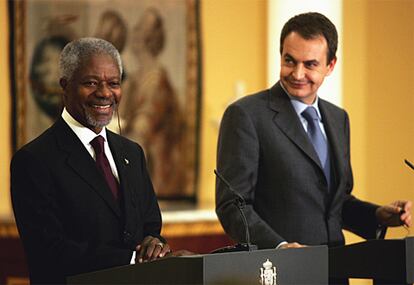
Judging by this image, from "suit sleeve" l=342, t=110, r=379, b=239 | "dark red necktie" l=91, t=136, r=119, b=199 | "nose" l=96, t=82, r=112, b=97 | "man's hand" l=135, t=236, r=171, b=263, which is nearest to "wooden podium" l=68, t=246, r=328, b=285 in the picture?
"man's hand" l=135, t=236, r=171, b=263

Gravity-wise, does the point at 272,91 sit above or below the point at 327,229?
above

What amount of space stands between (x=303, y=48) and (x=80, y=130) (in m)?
1.08

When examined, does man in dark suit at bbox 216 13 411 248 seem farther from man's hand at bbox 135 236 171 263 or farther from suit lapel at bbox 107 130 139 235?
man's hand at bbox 135 236 171 263

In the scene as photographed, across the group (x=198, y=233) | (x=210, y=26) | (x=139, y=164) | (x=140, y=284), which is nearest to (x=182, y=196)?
(x=198, y=233)

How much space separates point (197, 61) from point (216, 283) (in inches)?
240

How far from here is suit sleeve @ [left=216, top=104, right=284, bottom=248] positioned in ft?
12.6

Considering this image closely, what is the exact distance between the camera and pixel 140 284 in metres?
2.90

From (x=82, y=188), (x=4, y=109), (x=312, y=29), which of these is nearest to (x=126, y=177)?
(x=82, y=188)

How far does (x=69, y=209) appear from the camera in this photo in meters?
3.30

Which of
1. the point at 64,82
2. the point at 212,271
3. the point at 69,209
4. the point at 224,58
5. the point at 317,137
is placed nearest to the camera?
the point at 212,271

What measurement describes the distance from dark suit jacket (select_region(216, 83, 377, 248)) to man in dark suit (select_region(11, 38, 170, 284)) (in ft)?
1.86

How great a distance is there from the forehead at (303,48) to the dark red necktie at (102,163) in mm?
979

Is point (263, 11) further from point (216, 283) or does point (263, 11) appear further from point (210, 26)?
point (216, 283)

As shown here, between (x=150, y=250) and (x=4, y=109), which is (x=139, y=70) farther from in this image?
(x=150, y=250)
